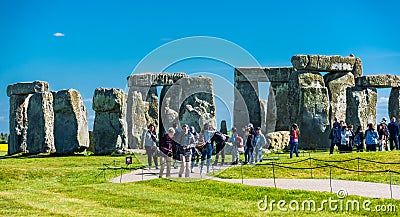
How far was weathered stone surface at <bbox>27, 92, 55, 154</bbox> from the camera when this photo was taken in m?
32.8

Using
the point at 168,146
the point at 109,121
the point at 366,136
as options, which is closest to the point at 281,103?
the point at 109,121

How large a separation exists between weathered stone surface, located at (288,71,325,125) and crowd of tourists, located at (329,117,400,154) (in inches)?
183

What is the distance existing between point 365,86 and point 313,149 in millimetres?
4244

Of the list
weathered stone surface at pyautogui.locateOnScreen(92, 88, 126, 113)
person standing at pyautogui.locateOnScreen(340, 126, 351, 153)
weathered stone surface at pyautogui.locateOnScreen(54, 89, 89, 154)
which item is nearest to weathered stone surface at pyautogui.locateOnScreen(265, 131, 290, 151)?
person standing at pyautogui.locateOnScreen(340, 126, 351, 153)

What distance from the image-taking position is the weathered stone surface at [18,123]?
1355 inches

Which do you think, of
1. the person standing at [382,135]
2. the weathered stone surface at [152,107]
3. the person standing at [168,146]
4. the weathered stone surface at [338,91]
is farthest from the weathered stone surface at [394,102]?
the person standing at [168,146]

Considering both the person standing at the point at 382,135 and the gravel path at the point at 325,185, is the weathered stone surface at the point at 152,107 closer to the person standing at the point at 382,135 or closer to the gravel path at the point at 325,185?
the person standing at the point at 382,135

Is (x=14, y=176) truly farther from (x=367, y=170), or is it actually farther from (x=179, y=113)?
(x=179, y=113)

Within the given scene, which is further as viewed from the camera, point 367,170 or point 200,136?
point 200,136

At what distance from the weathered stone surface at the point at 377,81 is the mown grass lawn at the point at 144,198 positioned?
15.3 meters

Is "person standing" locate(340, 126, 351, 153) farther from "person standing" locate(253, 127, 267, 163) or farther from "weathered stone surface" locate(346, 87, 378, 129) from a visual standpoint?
"weathered stone surface" locate(346, 87, 378, 129)

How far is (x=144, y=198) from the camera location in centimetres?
1520

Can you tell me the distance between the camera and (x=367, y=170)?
64.6 ft

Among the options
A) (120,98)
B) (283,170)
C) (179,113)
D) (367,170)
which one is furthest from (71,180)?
(179,113)
